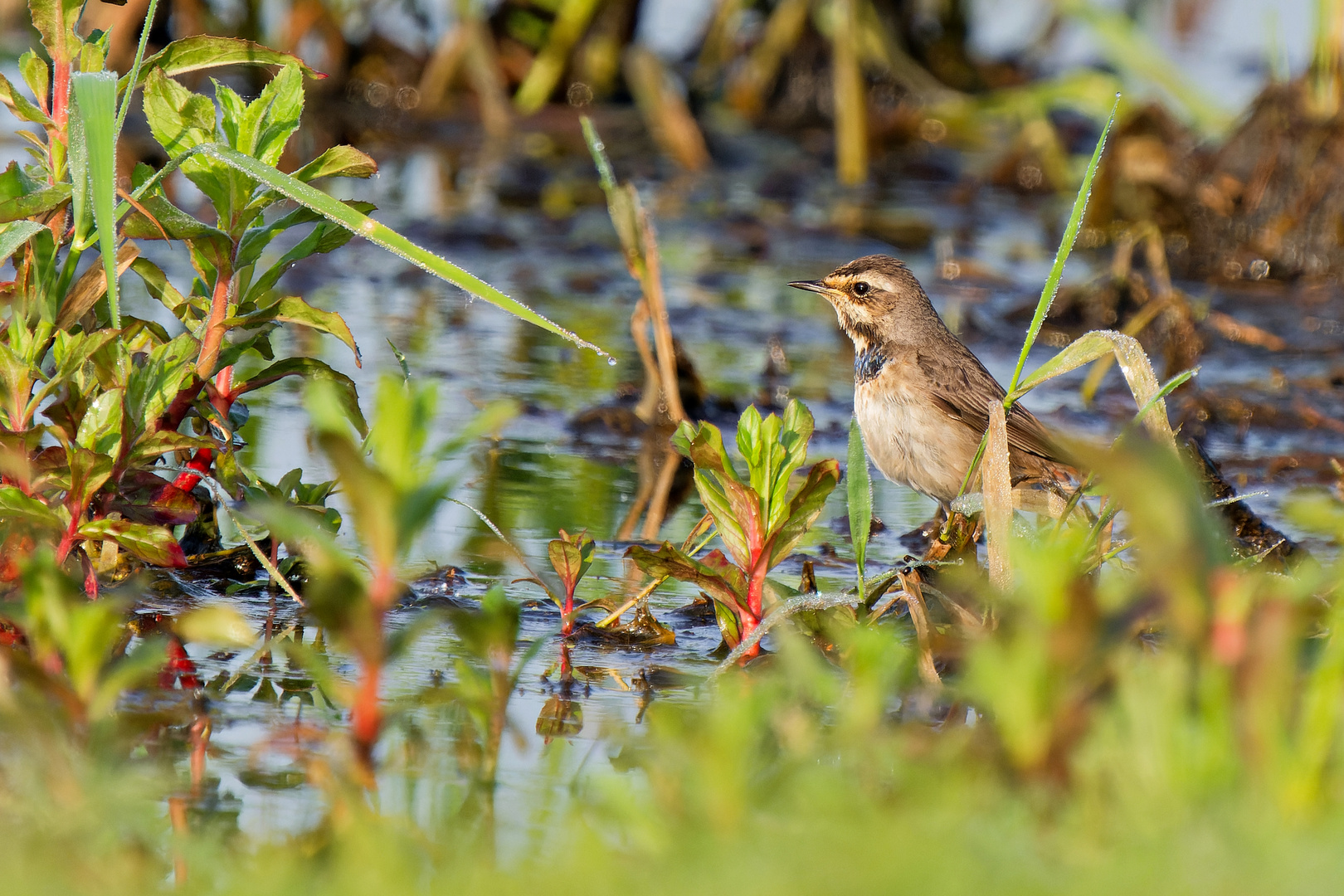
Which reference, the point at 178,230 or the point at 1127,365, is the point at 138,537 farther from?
the point at 1127,365

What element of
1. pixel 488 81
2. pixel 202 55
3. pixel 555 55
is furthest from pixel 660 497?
pixel 555 55

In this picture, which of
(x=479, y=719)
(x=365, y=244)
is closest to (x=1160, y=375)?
(x=365, y=244)

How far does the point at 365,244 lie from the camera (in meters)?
11.1

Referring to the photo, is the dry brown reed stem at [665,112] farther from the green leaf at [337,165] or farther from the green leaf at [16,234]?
the green leaf at [16,234]

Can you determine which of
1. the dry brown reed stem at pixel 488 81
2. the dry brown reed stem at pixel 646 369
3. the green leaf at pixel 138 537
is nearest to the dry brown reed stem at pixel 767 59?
the dry brown reed stem at pixel 488 81

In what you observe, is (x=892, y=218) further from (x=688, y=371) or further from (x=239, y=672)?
(x=239, y=672)

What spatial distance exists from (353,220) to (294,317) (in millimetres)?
330

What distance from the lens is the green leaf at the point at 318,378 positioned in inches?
167

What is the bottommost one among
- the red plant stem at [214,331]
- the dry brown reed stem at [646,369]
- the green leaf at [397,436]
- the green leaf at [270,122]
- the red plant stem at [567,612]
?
the green leaf at [397,436]

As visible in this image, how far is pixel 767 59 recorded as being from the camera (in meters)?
14.2

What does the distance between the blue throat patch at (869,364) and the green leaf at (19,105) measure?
344 centimetres

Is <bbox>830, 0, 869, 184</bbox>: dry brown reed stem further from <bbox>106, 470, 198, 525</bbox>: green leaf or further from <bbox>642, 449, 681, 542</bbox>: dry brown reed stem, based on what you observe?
<bbox>106, 470, 198, 525</bbox>: green leaf

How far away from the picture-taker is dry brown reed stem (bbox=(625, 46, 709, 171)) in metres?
12.6

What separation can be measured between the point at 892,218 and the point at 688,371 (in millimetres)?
5640
